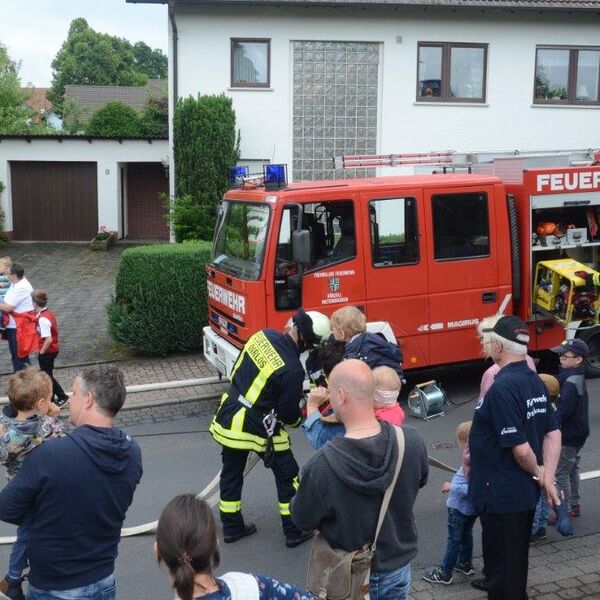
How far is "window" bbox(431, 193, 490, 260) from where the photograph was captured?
29.6ft

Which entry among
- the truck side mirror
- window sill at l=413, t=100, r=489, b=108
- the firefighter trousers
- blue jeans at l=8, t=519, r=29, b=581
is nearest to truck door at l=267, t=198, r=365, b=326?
the truck side mirror

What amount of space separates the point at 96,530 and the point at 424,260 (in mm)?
6050

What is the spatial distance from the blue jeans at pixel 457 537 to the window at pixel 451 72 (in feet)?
46.7

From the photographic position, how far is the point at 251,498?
6734mm

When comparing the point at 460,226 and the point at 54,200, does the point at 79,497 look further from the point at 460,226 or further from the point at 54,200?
the point at 54,200

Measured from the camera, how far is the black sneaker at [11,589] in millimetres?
4875

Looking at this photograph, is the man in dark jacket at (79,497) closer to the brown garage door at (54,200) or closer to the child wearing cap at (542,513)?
Result: the child wearing cap at (542,513)

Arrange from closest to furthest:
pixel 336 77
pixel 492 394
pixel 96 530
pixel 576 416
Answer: pixel 96 530 < pixel 492 394 < pixel 576 416 < pixel 336 77

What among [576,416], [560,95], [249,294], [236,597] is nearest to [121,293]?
[249,294]

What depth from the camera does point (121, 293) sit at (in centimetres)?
1145

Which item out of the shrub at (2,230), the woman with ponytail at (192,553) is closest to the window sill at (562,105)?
the shrub at (2,230)

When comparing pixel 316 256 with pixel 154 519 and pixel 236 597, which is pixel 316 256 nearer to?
pixel 154 519

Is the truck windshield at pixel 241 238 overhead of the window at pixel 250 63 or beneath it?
beneath

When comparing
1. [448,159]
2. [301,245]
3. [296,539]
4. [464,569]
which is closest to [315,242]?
[301,245]
